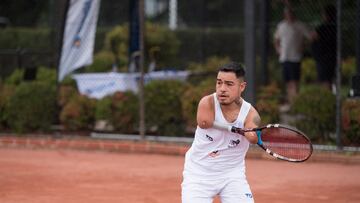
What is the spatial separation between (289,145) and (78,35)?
8.34 metres

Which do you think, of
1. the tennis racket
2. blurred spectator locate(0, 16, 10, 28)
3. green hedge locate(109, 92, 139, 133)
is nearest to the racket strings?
the tennis racket

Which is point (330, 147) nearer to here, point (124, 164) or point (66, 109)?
point (124, 164)

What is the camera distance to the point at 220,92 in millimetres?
6172

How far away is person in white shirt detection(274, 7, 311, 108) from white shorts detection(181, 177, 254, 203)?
9312 millimetres

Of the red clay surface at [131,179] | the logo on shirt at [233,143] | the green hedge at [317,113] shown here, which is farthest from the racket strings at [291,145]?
the green hedge at [317,113]

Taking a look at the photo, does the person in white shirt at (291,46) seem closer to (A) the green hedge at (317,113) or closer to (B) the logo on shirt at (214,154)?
(A) the green hedge at (317,113)

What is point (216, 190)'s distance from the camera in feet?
20.6

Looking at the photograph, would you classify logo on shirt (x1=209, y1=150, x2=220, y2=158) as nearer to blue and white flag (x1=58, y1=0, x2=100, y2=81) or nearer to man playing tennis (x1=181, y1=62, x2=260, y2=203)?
man playing tennis (x1=181, y1=62, x2=260, y2=203)

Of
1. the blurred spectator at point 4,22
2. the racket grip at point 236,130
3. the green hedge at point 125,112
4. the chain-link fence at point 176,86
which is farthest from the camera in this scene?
the blurred spectator at point 4,22

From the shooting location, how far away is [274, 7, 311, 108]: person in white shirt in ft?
50.9

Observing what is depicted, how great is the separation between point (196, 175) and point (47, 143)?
823cm

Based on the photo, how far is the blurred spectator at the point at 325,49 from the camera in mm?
14898

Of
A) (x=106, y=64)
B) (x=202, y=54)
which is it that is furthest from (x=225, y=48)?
(x=106, y=64)

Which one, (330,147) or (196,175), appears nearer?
(196,175)
